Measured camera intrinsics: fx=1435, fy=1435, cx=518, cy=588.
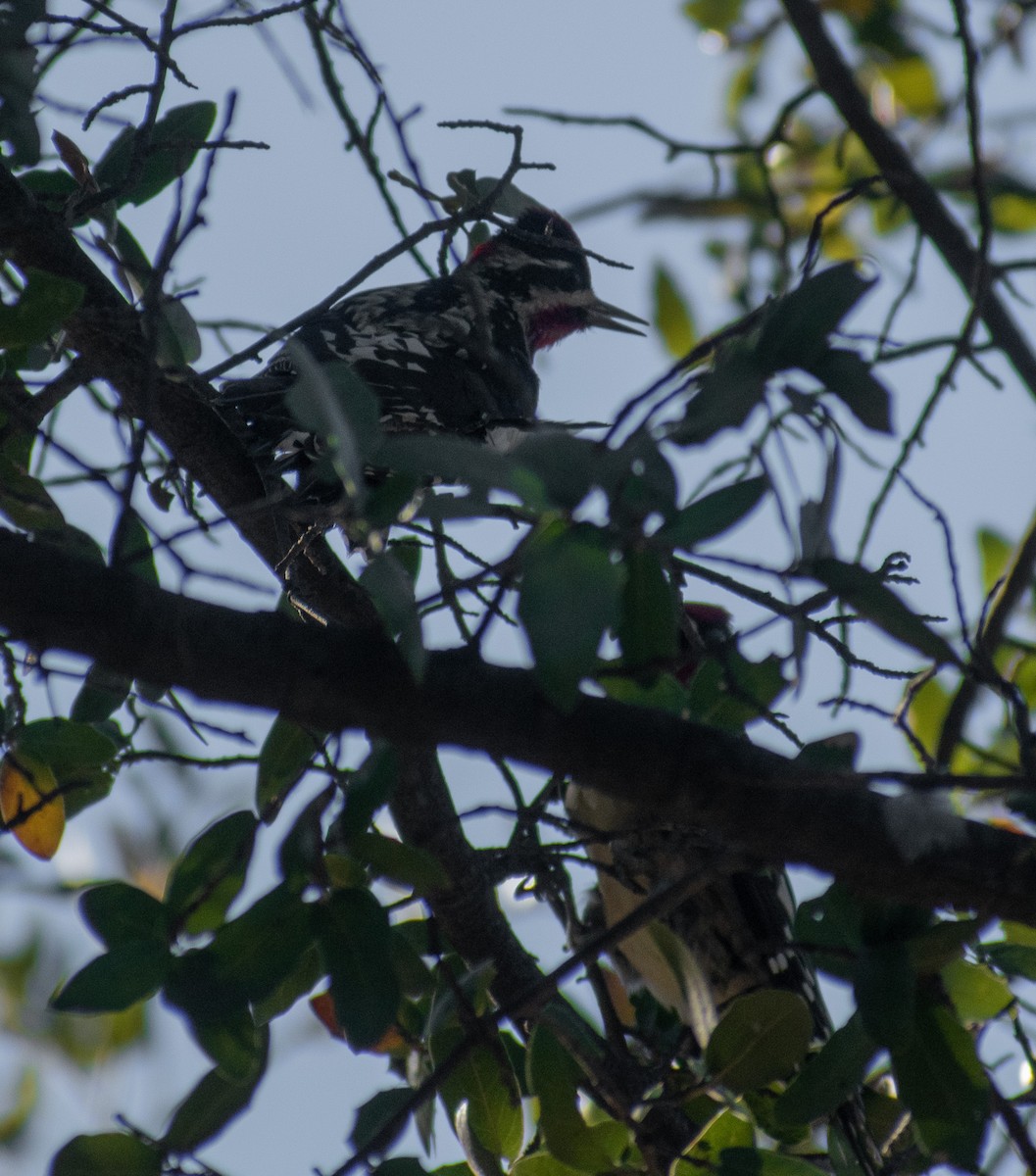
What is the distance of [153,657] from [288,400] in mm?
262

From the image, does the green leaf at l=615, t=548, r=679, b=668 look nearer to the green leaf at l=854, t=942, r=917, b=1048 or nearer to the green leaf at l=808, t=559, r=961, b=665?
the green leaf at l=808, t=559, r=961, b=665

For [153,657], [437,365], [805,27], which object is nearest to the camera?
[153,657]

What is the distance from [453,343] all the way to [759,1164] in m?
1.83

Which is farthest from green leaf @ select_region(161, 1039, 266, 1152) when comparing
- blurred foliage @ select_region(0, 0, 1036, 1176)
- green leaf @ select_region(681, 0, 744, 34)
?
green leaf @ select_region(681, 0, 744, 34)

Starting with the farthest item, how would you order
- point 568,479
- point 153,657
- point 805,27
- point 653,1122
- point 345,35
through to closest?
point 805,27, point 345,35, point 653,1122, point 153,657, point 568,479

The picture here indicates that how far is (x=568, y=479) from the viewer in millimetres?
1108

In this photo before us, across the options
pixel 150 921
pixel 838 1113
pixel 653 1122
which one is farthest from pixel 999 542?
pixel 150 921

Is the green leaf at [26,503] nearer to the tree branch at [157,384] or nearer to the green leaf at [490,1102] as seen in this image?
the tree branch at [157,384]

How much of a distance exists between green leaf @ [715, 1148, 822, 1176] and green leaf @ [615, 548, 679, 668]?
590 millimetres

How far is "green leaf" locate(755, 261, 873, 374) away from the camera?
1.19 m

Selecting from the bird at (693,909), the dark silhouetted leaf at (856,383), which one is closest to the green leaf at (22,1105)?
the bird at (693,909)

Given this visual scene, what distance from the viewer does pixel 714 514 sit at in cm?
118

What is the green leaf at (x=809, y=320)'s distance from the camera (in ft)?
3.92

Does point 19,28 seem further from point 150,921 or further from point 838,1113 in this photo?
point 838,1113
